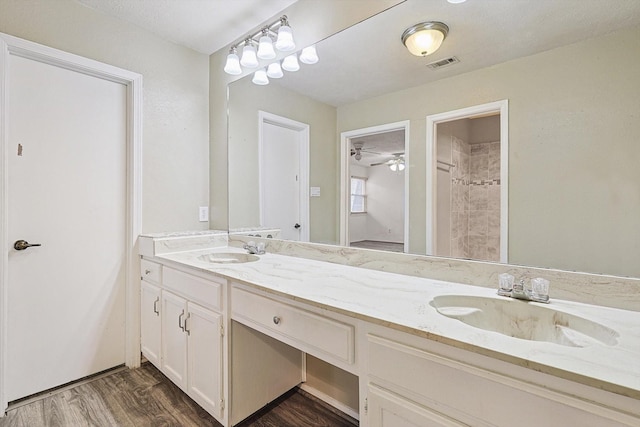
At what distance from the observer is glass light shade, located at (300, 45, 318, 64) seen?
1.81 metres

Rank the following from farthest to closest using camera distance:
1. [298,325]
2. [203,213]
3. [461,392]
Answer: [203,213]
[298,325]
[461,392]

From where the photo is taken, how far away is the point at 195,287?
1.65 metres

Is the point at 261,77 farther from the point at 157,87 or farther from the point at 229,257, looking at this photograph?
the point at 229,257

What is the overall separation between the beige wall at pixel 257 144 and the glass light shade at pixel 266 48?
0.19 m

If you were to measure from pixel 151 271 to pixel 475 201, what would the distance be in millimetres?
1987

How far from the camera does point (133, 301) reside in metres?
2.14

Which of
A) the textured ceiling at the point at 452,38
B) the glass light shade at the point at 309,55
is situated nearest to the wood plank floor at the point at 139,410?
the textured ceiling at the point at 452,38

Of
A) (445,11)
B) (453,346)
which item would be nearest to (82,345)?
(453,346)

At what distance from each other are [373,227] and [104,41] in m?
2.10

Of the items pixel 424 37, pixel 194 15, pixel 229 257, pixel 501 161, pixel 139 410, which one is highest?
pixel 194 15

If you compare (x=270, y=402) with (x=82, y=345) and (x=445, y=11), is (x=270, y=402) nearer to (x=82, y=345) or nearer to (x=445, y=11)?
(x=82, y=345)

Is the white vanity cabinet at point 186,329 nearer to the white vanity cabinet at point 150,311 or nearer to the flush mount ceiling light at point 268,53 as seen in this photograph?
the white vanity cabinet at point 150,311

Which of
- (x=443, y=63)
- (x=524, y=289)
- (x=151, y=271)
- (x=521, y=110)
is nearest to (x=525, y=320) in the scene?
(x=524, y=289)

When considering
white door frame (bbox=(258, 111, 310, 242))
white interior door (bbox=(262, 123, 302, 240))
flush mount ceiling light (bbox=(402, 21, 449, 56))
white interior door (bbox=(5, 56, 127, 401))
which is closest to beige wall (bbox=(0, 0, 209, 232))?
white interior door (bbox=(5, 56, 127, 401))
